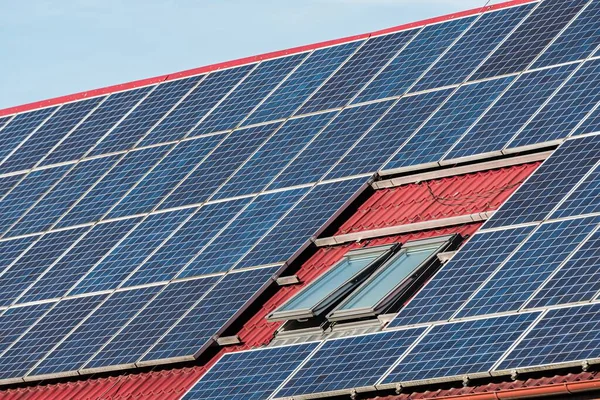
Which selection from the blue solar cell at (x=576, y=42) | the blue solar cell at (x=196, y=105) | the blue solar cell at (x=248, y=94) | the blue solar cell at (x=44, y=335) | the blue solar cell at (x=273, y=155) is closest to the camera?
the blue solar cell at (x=44, y=335)

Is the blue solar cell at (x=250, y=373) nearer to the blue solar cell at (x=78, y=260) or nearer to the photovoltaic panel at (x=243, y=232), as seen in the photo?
the photovoltaic panel at (x=243, y=232)

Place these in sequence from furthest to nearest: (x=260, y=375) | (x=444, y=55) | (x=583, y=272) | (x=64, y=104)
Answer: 1. (x=64, y=104)
2. (x=444, y=55)
3. (x=260, y=375)
4. (x=583, y=272)

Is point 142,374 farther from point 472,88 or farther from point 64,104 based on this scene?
point 64,104

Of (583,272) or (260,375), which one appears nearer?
(583,272)

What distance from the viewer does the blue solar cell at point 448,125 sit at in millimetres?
30938

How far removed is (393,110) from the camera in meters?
32.8

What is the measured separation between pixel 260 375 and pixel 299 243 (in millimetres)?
4746

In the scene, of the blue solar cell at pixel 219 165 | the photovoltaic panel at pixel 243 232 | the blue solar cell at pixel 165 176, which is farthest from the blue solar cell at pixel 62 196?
the photovoltaic panel at pixel 243 232

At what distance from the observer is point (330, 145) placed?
32594 mm

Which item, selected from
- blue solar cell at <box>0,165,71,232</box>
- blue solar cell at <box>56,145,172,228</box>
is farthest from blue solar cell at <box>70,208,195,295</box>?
blue solar cell at <box>0,165,71,232</box>

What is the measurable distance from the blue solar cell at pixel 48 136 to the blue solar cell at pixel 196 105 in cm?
318

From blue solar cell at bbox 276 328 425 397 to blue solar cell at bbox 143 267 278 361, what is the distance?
11.7ft

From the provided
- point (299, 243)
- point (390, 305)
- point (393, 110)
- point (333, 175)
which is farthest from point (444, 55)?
point (390, 305)

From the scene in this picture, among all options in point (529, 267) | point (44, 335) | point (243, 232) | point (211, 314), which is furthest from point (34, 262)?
point (529, 267)
